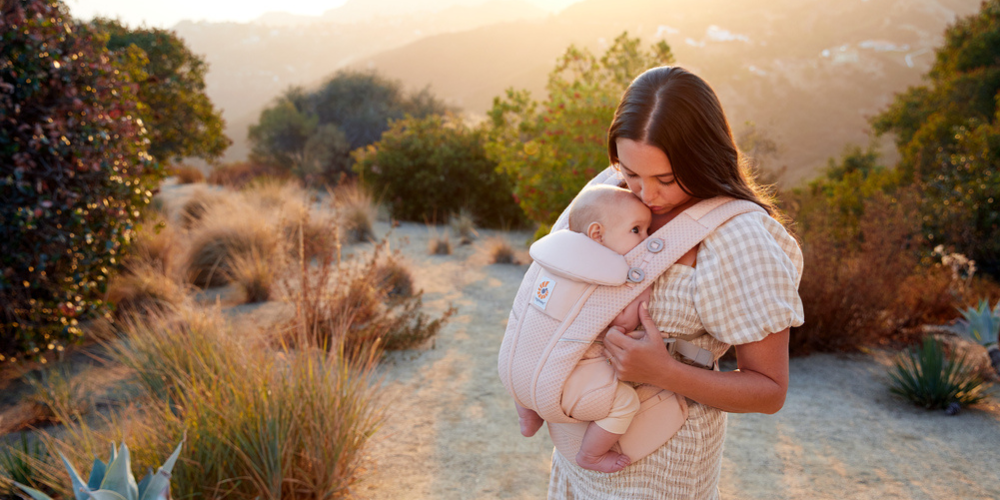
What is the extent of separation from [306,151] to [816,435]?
1733cm

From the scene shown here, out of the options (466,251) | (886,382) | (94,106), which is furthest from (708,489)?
(466,251)

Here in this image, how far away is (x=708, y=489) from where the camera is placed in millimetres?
1432

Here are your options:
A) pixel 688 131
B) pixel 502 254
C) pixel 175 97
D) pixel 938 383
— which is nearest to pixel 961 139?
pixel 938 383

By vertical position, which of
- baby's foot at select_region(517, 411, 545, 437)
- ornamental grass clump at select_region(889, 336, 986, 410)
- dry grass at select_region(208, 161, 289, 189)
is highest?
baby's foot at select_region(517, 411, 545, 437)

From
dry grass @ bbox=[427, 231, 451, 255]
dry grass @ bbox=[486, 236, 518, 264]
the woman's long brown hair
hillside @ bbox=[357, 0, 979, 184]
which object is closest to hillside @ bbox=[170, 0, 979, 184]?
hillside @ bbox=[357, 0, 979, 184]

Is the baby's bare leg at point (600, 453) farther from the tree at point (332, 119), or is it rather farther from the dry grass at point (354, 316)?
the tree at point (332, 119)

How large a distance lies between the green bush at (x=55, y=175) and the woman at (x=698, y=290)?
424 centimetres

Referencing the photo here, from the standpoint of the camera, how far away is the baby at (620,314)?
1256 mm

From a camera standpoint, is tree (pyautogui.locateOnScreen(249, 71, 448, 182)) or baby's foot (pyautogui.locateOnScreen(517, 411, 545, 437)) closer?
baby's foot (pyautogui.locateOnScreen(517, 411, 545, 437))

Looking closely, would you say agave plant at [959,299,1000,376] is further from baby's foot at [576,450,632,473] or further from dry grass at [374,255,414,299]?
dry grass at [374,255,414,299]

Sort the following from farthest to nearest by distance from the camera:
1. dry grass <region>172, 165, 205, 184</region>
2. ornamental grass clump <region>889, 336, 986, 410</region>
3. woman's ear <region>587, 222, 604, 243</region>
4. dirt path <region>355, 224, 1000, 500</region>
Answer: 1. dry grass <region>172, 165, 205, 184</region>
2. ornamental grass clump <region>889, 336, 986, 410</region>
3. dirt path <region>355, 224, 1000, 500</region>
4. woman's ear <region>587, 222, 604, 243</region>

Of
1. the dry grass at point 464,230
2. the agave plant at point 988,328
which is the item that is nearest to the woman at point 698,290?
the agave plant at point 988,328

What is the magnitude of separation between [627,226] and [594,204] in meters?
0.12

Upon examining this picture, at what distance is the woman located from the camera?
114 cm
